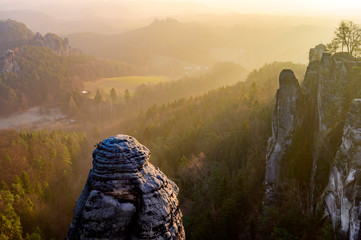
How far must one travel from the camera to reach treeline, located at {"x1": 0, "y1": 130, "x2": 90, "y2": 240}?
36.9m

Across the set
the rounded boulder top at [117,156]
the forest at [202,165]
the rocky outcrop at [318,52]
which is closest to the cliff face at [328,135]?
the forest at [202,165]

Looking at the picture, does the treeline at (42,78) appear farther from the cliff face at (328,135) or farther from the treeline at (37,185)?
A: the cliff face at (328,135)

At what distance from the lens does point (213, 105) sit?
68562 millimetres

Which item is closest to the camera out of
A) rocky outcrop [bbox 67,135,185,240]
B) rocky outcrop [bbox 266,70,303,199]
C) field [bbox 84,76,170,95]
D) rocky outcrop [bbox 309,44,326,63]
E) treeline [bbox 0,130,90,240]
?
rocky outcrop [bbox 67,135,185,240]

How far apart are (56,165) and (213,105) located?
39.8 m

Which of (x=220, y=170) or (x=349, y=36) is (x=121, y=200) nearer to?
(x=349, y=36)

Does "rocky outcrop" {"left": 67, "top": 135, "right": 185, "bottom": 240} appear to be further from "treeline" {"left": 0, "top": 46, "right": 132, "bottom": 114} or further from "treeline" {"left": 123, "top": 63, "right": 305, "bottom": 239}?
"treeline" {"left": 0, "top": 46, "right": 132, "bottom": 114}

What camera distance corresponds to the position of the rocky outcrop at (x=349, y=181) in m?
15.5

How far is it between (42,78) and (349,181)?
154603 mm

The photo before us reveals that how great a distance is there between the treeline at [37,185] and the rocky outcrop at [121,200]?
92.6ft

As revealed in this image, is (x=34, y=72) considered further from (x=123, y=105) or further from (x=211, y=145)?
(x=211, y=145)

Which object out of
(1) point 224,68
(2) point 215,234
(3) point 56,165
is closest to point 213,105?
(3) point 56,165

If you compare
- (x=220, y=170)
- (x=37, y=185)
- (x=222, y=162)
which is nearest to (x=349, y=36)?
(x=220, y=170)

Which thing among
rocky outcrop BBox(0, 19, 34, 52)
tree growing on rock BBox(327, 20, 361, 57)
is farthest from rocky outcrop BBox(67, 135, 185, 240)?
rocky outcrop BBox(0, 19, 34, 52)
